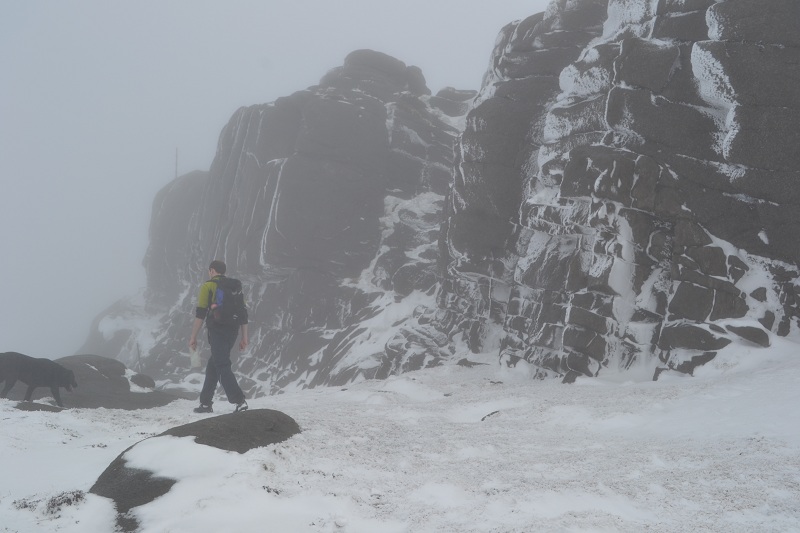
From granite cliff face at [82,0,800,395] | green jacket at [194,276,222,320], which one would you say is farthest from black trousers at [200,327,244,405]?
granite cliff face at [82,0,800,395]

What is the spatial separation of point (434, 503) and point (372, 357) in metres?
16.2

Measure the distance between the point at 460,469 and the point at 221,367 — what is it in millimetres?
5256

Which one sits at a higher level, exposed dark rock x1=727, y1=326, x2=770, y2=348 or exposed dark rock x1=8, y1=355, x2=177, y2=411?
exposed dark rock x1=727, y1=326, x2=770, y2=348

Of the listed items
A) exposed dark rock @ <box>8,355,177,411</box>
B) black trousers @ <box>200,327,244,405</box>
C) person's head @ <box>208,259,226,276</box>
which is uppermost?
person's head @ <box>208,259,226,276</box>

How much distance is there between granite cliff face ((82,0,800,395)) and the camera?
12.3 meters

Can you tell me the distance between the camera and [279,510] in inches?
183

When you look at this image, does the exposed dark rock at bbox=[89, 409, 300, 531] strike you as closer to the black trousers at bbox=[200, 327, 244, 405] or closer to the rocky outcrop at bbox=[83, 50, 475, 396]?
the black trousers at bbox=[200, 327, 244, 405]

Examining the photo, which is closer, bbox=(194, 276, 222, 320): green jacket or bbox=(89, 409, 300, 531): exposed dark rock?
bbox=(89, 409, 300, 531): exposed dark rock

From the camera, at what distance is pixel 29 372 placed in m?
13.0

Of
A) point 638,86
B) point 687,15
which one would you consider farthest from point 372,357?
point 687,15

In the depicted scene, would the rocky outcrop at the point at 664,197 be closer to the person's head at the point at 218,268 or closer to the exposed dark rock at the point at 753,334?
the exposed dark rock at the point at 753,334

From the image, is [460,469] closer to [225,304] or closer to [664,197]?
[225,304]

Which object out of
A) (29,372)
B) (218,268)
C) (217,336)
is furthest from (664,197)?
(29,372)

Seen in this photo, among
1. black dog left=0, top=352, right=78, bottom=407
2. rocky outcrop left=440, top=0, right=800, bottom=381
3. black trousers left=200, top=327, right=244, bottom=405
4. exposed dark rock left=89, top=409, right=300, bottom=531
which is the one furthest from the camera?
black dog left=0, top=352, right=78, bottom=407
